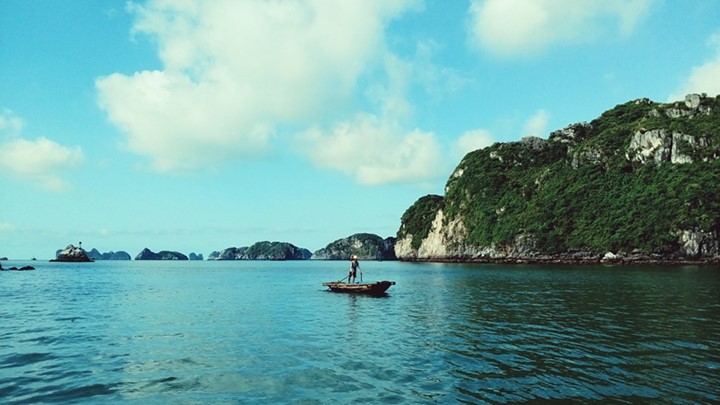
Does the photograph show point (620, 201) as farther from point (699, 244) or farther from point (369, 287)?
point (369, 287)

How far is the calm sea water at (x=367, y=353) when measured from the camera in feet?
48.0

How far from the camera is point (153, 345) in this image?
2270 cm

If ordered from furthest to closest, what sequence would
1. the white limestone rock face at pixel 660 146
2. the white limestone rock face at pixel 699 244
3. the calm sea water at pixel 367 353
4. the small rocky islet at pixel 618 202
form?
the white limestone rock face at pixel 660 146
the small rocky islet at pixel 618 202
the white limestone rock face at pixel 699 244
the calm sea water at pixel 367 353

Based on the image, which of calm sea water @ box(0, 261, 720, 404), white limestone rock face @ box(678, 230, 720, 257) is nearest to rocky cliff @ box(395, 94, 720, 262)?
white limestone rock face @ box(678, 230, 720, 257)

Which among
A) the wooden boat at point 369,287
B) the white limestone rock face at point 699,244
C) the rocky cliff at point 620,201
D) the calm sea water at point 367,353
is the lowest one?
the calm sea water at point 367,353

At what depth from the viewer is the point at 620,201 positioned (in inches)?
5556

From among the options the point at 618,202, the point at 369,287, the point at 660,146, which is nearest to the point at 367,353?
the point at 369,287

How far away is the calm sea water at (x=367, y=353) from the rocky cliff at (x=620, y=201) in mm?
97248

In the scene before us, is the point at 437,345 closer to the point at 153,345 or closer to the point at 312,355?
the point at 312,355

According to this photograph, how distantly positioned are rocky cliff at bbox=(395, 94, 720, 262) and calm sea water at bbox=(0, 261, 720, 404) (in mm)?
97248

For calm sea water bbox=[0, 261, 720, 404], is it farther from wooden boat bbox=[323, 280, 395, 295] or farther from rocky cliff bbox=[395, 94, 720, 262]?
rocky cliff bbox=[395, 94, 720, 262]

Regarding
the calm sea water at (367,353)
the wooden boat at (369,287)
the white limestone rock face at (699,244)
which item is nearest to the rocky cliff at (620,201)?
the white limestone rock face at (699,244)

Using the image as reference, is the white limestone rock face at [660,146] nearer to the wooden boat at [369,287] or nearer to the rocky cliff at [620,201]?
the rocky cliff at [620,201]

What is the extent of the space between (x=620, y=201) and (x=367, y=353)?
484 ft
